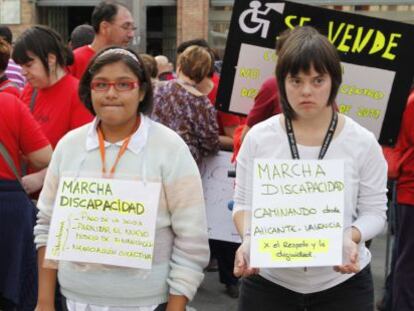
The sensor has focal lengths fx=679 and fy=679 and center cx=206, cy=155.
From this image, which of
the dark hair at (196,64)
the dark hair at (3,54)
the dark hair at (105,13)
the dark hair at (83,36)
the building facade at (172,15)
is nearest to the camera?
the dark hair at (3,54)

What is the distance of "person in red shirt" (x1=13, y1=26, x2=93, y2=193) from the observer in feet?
12.4

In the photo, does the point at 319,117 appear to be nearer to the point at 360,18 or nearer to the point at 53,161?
the point at 53,161

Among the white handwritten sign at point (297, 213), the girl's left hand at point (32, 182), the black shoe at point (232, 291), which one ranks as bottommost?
the black shoe at point (232, 291)

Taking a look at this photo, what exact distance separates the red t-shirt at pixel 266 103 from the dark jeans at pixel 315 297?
1407 millimetres

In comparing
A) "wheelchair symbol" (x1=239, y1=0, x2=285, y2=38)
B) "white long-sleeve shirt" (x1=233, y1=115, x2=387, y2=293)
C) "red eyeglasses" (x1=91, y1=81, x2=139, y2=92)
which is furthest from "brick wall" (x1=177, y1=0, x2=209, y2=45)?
"white long-sleeve shirt" (x1=233, y1=115, x2=387, y2=293)

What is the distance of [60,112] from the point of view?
3785 mm

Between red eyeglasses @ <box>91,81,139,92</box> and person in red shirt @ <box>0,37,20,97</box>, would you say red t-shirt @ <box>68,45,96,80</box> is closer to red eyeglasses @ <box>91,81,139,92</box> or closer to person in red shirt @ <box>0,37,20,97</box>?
person in red shirt @ <box>0,37,20,97</box>

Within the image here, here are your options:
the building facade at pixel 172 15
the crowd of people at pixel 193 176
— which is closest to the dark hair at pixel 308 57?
the crowd of people at pixel 193 176

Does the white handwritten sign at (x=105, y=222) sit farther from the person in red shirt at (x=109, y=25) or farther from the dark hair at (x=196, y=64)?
the person in red shirt at (x=109, y=25)

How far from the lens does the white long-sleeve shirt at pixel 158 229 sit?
2406 millimetres

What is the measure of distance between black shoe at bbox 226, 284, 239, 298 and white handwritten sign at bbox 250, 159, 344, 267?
2.98m

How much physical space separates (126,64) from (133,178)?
0.43 meters

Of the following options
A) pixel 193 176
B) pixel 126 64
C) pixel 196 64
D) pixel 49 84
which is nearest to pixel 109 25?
pixel 196 64

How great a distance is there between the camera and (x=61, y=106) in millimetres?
3799
